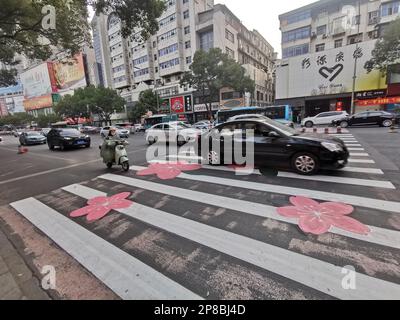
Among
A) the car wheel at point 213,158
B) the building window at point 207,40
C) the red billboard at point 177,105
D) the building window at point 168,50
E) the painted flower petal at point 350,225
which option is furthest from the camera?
the red billboard at point 177,105

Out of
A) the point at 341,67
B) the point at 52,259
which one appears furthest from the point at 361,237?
the point at 341,67


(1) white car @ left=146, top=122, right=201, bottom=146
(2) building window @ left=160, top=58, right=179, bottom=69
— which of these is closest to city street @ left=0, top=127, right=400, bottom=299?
(1) white car @ left=146, top=122, right=201, bottom=146

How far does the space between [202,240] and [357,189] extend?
3.60 meters

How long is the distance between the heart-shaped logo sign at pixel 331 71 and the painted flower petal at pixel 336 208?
32054mm

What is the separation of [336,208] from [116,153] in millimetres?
6554

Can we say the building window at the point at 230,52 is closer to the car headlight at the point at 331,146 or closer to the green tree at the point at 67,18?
the green tree at the point at 67,18

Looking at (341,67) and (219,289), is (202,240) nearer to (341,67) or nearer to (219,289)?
(219,289)

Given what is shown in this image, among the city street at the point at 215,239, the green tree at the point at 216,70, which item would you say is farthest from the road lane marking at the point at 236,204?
the green tree at the point at 216,70

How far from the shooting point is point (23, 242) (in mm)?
3305

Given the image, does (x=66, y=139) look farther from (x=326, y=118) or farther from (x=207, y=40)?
(x=207, y=40)

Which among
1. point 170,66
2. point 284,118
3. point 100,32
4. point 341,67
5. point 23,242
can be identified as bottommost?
point 23,242

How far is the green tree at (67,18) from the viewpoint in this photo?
27.0ft

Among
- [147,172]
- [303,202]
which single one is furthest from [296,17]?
[303,202]

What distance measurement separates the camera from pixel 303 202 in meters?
3.89
